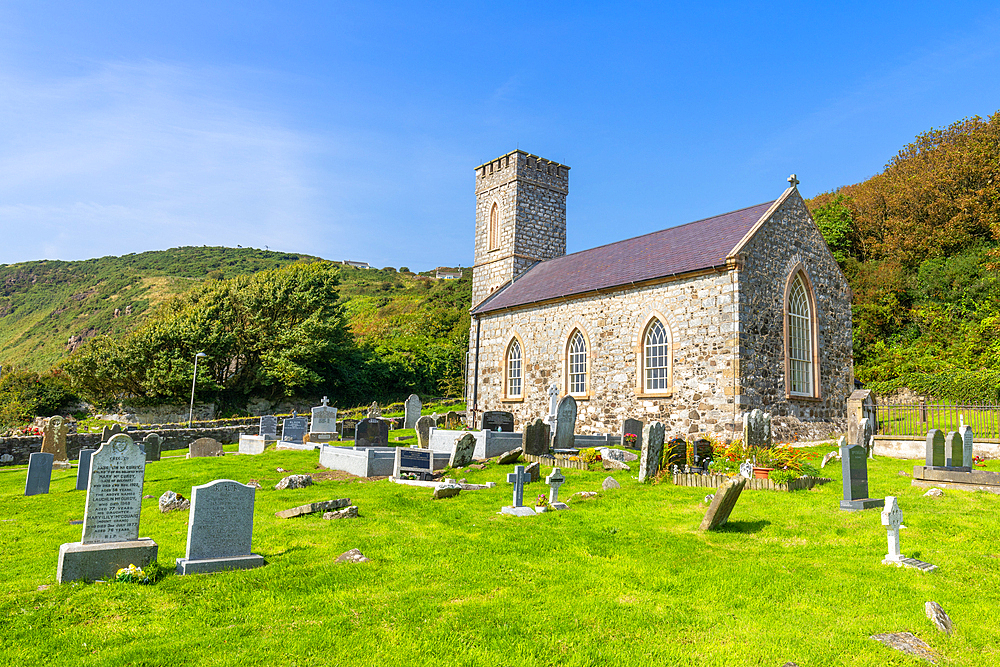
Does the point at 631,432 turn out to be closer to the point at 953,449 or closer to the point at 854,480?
the point at 953,449

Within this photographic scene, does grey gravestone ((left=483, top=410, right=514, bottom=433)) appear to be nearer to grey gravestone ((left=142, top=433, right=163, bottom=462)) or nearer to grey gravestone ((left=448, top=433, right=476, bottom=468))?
grey gravestone ((left=448, top=433, right=476, bottom=468))

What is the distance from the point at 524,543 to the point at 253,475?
8565mm

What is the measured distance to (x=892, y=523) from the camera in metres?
7.10

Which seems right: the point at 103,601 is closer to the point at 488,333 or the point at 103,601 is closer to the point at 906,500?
the point at 906,500

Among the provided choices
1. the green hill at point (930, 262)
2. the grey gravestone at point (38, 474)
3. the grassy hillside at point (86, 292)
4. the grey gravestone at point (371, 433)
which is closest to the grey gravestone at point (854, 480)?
the grey gravestone at point (371, 433)

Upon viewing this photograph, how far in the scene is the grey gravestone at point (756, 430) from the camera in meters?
15.8

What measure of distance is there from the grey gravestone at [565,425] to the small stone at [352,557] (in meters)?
10.1

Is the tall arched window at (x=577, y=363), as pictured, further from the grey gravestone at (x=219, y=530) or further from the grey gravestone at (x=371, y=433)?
the grey gravestone at (x=219, y=530)

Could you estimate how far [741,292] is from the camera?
1856 centimetres

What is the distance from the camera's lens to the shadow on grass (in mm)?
8828

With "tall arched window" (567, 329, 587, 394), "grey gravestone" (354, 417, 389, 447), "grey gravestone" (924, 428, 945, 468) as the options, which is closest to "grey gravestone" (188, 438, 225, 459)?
"grey gravestone" (354, 417, 389, 447)

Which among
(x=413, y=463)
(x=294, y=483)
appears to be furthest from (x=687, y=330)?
(x=294, y=483)

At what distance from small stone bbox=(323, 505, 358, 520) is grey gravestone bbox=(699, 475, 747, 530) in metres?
5.12

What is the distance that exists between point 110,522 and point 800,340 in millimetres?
20300
